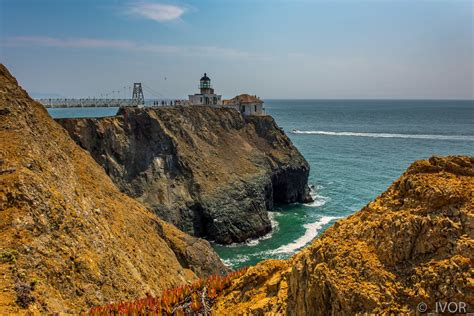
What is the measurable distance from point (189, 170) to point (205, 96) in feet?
85.1

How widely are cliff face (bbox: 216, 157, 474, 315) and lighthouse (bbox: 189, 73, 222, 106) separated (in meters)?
69.8

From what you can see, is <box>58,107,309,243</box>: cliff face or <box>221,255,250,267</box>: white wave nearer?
<box>221,255,250,267</box>: white wave

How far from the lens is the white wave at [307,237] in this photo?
1863 inches

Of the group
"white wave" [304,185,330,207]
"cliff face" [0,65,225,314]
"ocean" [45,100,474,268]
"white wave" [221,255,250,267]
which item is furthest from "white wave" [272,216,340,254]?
"cliff face" [0,65,225,314]

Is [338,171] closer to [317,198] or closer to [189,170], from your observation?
[317,198]

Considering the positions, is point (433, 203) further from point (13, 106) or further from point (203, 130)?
point (203, 130)

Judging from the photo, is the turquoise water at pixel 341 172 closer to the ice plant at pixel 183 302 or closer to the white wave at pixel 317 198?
the white wave at pixel 317 198

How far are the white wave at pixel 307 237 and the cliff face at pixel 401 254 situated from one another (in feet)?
127

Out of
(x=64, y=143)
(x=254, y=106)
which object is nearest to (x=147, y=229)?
(x=64, y=143)

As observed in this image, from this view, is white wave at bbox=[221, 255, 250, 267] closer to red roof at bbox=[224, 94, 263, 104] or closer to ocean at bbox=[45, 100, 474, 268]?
ocean at bbox=[45, 100, 474, 268]

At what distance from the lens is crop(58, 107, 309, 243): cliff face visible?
166ft

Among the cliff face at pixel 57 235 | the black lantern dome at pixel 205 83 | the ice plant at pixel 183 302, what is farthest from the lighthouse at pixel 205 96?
the ice plant at pixel 183 302

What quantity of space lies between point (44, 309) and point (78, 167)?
17.5 m

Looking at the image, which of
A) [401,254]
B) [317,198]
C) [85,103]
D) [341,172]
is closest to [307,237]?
[317,198]
